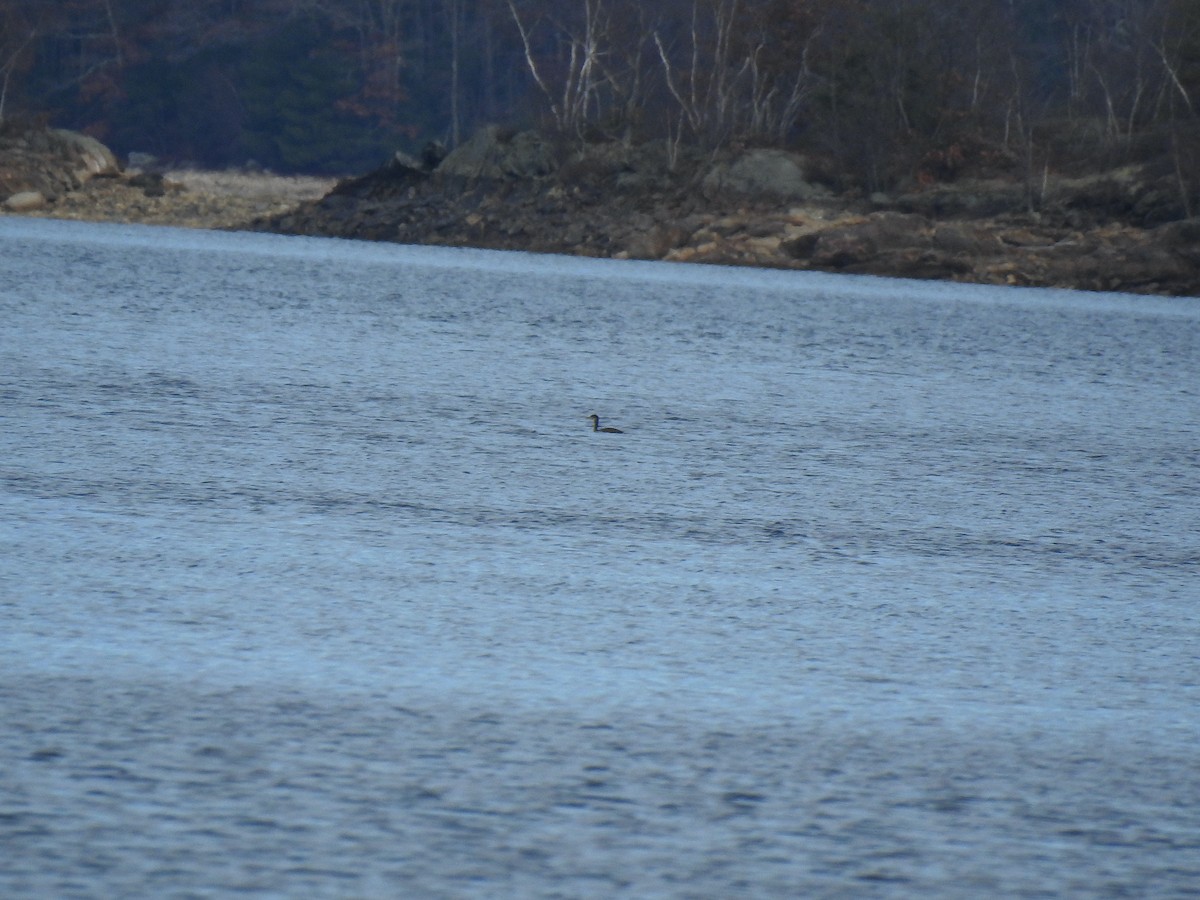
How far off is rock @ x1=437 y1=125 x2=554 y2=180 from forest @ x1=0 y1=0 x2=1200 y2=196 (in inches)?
35.6

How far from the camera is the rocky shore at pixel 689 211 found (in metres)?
36.7

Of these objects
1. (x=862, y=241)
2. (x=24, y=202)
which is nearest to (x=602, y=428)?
(x=862, y=241)

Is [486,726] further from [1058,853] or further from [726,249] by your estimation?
[726,249]

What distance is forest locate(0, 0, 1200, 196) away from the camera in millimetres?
43375

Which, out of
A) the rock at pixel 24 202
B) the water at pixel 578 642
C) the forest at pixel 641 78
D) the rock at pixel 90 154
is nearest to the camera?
the water at pixel 578 642

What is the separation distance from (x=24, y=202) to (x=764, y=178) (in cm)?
2007

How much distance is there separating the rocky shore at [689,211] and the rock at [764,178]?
5 centimetres

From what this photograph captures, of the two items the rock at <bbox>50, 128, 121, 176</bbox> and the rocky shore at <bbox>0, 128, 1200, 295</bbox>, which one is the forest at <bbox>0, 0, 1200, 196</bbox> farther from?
the rock at <bbox>50, 128, 121, 176</bbox>

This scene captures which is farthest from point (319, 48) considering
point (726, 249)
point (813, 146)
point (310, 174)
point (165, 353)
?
point (165, 353)

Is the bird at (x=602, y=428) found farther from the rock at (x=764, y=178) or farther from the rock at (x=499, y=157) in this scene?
the rock at (x=499, y=157)

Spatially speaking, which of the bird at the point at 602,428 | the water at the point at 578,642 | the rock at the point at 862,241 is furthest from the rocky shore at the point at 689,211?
the bird at the point at 602,428

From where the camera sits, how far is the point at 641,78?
51.2 m

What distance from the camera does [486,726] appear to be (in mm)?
3449

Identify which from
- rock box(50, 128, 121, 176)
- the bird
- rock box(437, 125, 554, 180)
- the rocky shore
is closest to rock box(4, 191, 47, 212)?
the rocky shore
